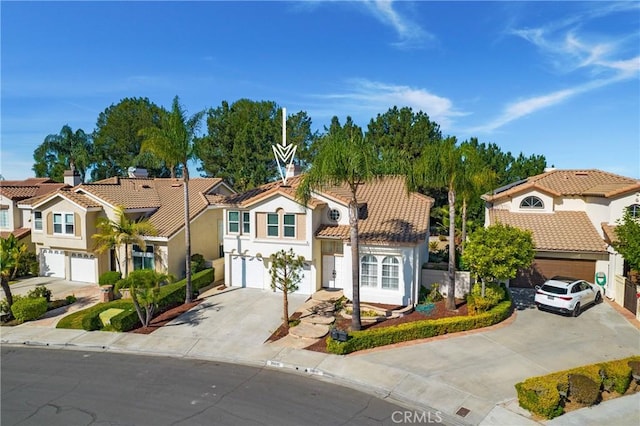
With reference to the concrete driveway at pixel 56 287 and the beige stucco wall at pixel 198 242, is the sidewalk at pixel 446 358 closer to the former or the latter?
the concrete driveway at pixel 56 287

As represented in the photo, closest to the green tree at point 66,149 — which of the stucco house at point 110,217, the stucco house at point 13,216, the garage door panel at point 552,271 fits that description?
the stucco house at point 13,216

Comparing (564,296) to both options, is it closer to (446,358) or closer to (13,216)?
(446,358)

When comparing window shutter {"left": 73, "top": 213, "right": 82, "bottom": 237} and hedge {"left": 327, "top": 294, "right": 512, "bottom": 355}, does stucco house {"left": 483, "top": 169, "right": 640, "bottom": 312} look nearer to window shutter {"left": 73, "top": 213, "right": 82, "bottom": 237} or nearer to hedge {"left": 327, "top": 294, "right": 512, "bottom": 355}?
hedge {"left": 327, "top": 294, "right": 512, "bottom": 355}

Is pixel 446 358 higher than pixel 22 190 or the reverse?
the reverse

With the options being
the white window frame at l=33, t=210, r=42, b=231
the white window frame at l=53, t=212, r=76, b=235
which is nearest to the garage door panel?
the white window frame at l=53, t=212, r=76, b=235

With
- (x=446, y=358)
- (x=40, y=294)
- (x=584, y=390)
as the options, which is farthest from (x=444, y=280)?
(x=40, y=294)
